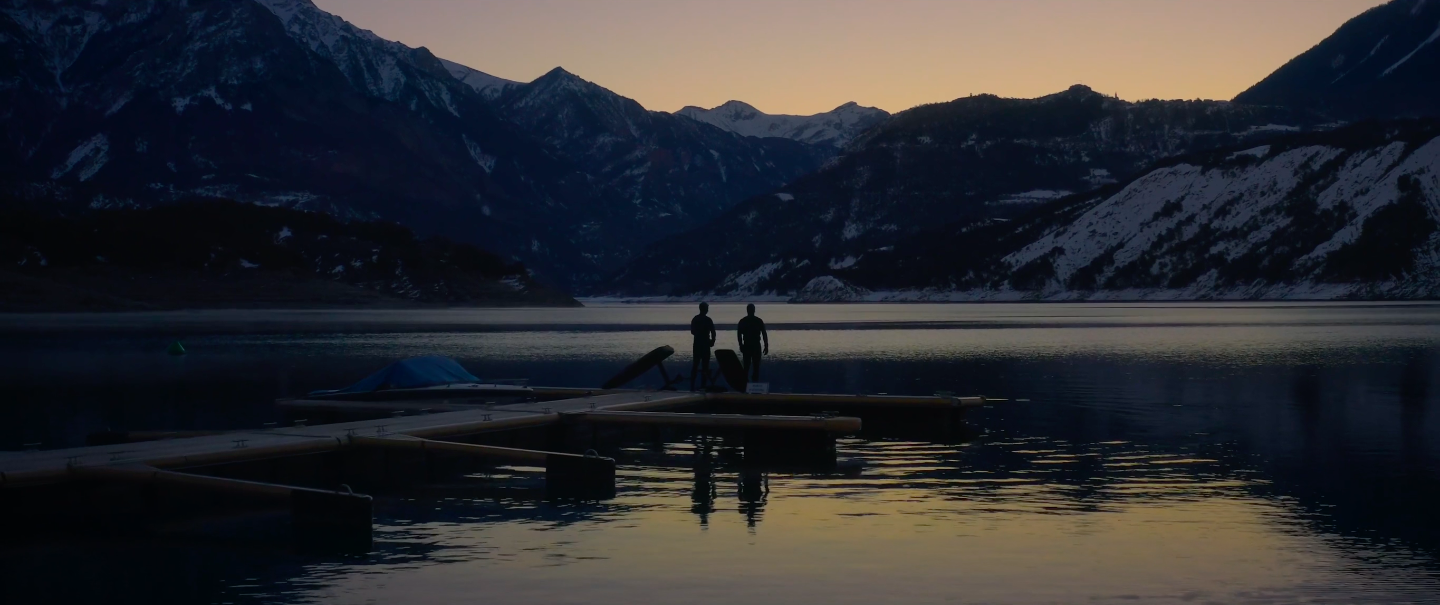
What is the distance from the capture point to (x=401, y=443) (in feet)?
85.2

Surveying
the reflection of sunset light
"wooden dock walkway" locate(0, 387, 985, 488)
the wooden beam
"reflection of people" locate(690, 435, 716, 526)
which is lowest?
the reflection of sunset light

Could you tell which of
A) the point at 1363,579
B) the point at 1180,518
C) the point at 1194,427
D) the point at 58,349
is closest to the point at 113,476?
the point at 1180,518

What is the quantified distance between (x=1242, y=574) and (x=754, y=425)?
46.9 feet

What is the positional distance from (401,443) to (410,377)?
1498cm

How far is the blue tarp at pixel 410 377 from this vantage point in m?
40.2

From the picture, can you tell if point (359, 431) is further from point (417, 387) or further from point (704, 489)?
point (417, 387)

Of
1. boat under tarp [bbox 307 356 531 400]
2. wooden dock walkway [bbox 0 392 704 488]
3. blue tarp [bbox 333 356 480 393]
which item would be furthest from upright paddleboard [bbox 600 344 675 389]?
wooden dock walkway [bbox 0 392 704 488]

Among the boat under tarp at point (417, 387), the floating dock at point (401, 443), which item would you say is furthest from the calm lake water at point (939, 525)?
the boat under tarp at point (417, 387)

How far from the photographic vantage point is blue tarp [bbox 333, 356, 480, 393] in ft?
132

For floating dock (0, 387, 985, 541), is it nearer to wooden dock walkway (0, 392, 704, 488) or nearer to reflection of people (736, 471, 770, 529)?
wooden dock walkway (0, 392, 704, 488)

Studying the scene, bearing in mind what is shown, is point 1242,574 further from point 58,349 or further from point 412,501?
point 58,349

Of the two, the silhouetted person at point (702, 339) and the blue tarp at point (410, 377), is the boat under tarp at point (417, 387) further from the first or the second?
the silhouetted person at point (702, 339)

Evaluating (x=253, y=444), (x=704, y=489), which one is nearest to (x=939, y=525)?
(x=704, y=489)

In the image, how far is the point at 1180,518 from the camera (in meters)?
21.7
